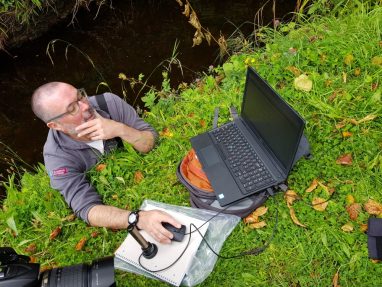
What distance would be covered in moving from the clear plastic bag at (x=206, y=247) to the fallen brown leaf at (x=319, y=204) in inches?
22.4

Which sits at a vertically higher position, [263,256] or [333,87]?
[333,87]

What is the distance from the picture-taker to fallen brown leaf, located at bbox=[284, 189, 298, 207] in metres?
2.63

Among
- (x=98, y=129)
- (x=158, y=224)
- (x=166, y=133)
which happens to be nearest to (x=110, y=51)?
(x=166, y=133)

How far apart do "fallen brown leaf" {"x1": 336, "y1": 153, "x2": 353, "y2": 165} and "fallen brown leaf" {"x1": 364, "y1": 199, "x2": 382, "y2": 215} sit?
33cm

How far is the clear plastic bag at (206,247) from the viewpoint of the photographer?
2.41 metres

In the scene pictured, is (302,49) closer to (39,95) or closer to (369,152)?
(369,152)

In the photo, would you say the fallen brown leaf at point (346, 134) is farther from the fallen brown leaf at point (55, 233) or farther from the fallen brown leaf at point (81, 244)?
the fallen brown leaf at point (55, 233)

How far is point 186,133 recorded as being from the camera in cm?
343

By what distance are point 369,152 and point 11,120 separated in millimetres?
4913

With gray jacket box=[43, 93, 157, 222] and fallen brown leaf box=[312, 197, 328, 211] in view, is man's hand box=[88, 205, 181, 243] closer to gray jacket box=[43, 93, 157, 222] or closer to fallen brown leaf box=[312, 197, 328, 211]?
gray jacket box=[43, 93, 157, 222]

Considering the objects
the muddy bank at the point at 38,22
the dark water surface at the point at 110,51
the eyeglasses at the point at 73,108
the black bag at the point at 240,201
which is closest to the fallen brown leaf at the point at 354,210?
the black bag at the point at 240,201

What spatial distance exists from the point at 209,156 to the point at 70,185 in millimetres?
1166

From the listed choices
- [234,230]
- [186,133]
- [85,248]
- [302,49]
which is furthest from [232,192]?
[302,49]

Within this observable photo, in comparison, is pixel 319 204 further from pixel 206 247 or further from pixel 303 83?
pixel 303 83
